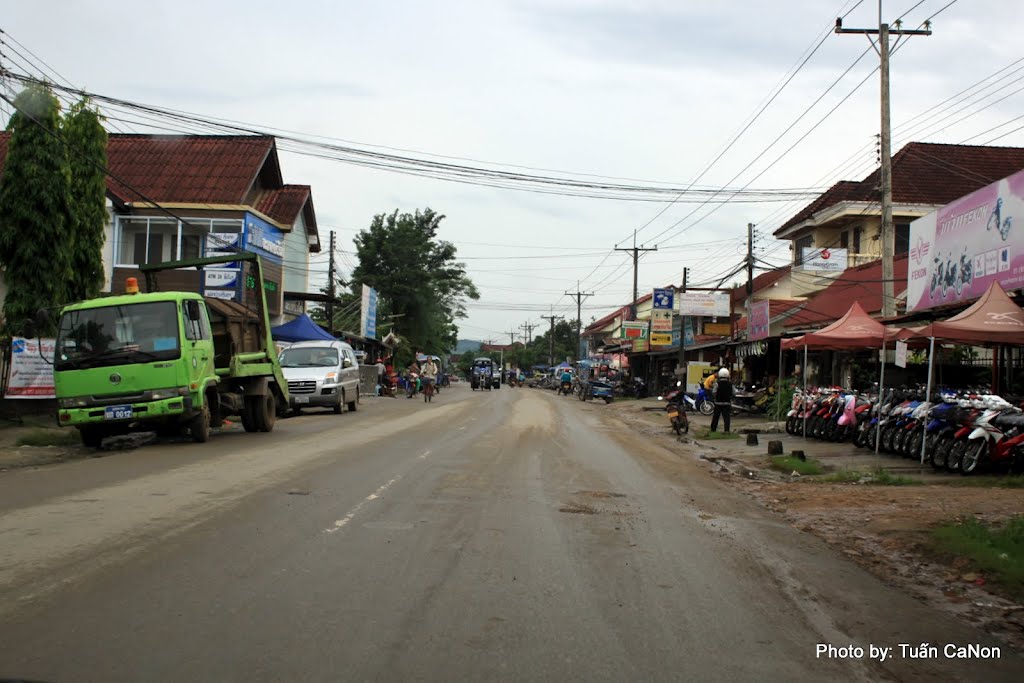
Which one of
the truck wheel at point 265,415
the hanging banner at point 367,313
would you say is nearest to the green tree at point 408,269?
the hanging banner at point 367,313

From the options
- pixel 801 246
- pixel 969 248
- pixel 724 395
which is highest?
pixel 801 246

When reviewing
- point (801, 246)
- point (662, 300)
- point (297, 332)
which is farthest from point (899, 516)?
point (662, 300)

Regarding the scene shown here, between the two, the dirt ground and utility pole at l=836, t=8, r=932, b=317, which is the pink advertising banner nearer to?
utility pole at l=836, t=8, r=932, b=317

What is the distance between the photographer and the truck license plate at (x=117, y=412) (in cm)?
1428

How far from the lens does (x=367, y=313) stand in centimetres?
4828

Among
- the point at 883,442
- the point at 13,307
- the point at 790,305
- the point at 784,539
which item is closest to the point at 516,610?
the point at 784,539

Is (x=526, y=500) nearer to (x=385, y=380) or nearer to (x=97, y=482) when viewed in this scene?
(x=97, y=482)

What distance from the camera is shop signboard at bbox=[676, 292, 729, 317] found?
43188 millimetres

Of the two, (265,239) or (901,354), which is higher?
(265,239)

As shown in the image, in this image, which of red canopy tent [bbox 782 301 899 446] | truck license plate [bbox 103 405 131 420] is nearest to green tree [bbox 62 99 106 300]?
truck license plate [bbox 103 405 131 420]

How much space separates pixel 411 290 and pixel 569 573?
5307 cm

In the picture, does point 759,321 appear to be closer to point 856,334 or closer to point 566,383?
point 856,334

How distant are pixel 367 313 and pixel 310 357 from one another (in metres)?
21.5

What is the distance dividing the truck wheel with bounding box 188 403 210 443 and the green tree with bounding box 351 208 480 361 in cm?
4122
